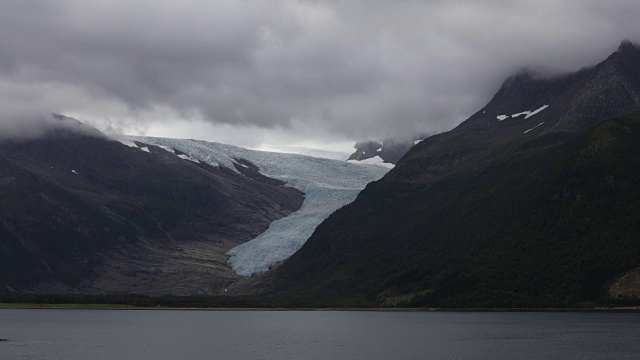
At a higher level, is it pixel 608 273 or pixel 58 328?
pixel 608 273

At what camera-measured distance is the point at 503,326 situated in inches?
6255

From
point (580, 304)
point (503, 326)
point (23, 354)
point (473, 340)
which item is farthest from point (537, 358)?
point (580, 304)

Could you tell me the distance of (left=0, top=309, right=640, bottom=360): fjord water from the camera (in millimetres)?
114750

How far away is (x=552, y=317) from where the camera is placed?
595ft

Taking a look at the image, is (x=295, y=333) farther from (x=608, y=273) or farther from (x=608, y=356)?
(x=608, y=273)

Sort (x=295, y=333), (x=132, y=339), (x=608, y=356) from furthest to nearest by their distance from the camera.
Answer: (x=295, y=333), (x=132, y=339), (x=608, y=356)

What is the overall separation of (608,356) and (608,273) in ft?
318

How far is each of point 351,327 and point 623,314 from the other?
55.6m

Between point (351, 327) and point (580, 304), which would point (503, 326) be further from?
point (580, 304)

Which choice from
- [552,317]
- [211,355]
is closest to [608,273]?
[552,317]

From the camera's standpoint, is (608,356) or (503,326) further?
(503,326)

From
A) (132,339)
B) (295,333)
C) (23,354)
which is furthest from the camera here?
(295,333)

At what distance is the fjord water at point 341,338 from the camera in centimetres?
11475

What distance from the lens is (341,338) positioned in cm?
14338
